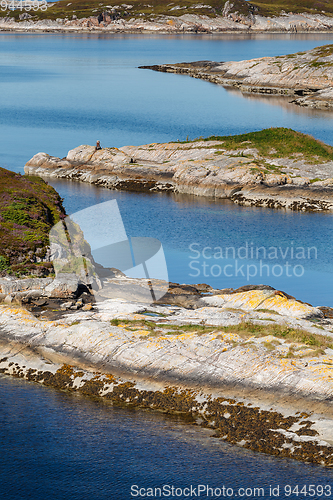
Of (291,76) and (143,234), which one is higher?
(291,76)

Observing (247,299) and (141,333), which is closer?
(141,333)

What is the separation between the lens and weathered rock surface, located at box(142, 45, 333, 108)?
13825 centimetres

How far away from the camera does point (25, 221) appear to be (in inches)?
1879

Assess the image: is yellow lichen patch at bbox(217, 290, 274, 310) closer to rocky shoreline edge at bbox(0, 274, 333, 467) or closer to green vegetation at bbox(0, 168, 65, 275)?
rocky shoreline edge at bbox(0, 274, 333, 467)

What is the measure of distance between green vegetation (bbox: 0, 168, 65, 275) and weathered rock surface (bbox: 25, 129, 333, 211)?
21.0 meters

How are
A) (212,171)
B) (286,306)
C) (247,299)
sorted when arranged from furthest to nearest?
(212,171) → (247,299) → (286,306)

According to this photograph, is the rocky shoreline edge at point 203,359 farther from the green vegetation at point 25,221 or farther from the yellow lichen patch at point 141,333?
the green vegetation at point 25,221

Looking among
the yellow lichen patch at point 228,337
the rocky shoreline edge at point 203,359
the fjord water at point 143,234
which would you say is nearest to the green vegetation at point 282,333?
the rocky shoreline edge at point 203,359

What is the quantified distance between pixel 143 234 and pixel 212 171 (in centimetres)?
1869

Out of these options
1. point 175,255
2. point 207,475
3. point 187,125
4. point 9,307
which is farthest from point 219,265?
point 187,125

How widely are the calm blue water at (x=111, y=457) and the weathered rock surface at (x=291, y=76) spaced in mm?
116921

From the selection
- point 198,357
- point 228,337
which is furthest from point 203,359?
point 228,337

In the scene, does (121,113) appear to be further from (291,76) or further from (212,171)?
(212,171)

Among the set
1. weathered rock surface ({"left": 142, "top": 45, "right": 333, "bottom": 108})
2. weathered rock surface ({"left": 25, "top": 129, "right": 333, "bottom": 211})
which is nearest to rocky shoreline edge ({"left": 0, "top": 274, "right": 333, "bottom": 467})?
weathered rock surface ({"left": 25, "top": 129, "right": 333, "bottom": 211})
